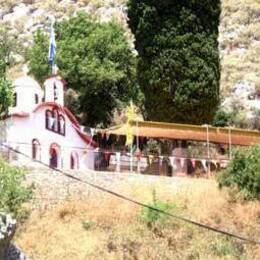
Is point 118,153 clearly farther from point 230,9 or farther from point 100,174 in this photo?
point 230,9

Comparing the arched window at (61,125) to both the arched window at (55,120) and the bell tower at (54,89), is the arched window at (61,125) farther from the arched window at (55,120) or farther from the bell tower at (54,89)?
the bell tower at (54,89)

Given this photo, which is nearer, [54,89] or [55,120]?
[55,120]

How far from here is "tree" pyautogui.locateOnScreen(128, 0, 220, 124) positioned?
38.3 meters

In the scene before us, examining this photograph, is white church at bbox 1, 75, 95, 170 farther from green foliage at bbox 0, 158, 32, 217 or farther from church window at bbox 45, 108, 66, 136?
green foliage at bbox 0, 158, 32, 217

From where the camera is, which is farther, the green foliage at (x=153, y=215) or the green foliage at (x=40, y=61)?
the green foliage at (x=40, y=61)

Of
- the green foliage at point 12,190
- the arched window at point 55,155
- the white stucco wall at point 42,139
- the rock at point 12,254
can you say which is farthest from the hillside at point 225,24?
the rock at point 12,254

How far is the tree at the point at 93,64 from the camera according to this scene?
47438 millimetres

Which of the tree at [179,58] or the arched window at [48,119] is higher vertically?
the tree at [179,58]

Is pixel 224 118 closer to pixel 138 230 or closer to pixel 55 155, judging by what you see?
pixel 55 155

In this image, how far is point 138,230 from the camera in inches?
1152

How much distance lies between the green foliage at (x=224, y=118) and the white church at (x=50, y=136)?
1473cm

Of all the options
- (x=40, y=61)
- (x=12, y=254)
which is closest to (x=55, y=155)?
(x=40, y=61)

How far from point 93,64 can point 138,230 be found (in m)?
20.0

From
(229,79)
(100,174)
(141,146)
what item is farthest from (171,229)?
(229,79)
